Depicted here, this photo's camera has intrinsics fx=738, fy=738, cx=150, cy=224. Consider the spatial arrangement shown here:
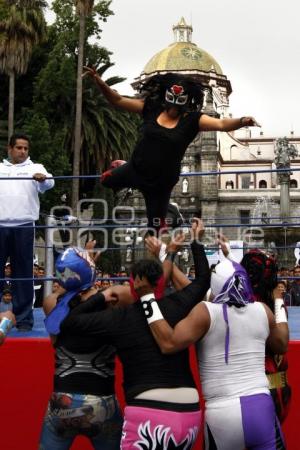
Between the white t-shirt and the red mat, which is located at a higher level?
the white t-shirt

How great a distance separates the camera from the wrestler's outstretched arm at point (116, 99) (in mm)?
5541

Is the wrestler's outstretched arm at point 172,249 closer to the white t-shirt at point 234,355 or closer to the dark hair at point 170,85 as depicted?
the white t-shirt at point 234,355

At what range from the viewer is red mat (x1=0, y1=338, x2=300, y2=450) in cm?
576

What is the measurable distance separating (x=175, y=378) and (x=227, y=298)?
1.81 feet

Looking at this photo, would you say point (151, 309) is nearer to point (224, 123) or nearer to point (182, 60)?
point (224, 123)

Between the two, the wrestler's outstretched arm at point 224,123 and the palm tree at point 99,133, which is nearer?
the wrestler's outstretched arm at point 224,123

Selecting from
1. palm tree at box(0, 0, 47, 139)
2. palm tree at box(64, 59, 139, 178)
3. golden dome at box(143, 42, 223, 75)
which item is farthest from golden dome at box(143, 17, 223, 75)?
palm tree at box(0, 0, 47, 139)

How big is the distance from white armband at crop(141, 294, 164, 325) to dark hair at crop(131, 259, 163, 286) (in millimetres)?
105

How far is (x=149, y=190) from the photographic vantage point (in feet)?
17.9

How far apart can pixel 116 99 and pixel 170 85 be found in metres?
0.52

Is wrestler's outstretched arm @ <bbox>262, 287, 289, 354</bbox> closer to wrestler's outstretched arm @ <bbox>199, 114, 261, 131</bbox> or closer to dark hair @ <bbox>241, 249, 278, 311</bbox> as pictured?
dark hair @ <bbox>241, 249, 278, 311</bbox>

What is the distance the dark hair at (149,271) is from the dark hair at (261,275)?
0.78 metres

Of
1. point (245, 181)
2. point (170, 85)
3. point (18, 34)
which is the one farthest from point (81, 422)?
point (245, 181)

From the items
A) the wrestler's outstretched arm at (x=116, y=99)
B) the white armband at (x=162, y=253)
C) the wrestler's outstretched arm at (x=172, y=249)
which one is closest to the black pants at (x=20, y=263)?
the wrestler's outstretched arm at (x=116, y=99)
